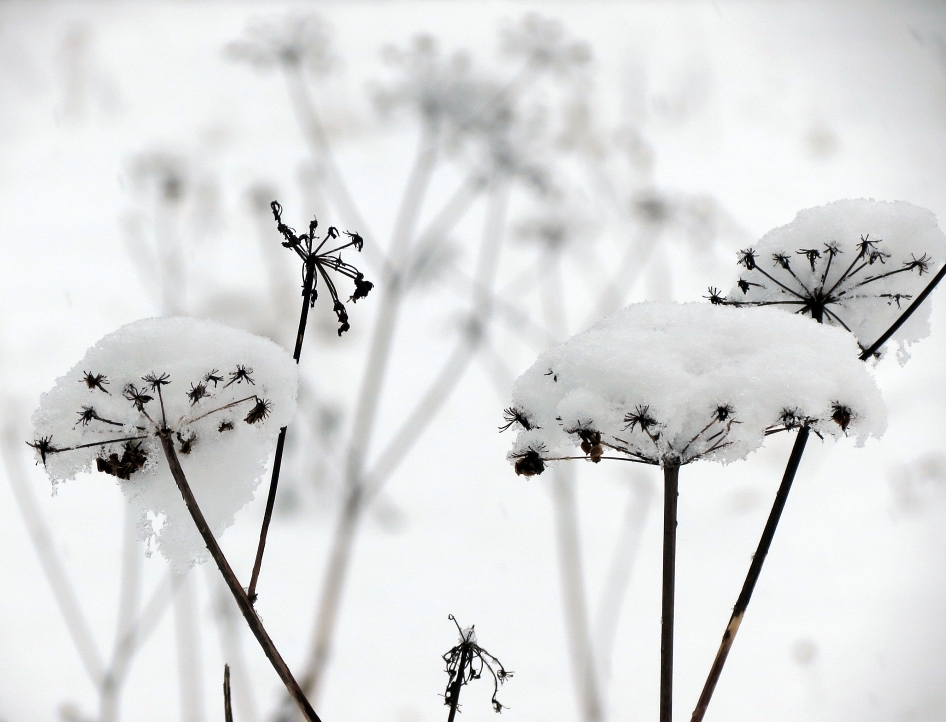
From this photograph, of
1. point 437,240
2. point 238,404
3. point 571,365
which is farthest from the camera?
point 437,240

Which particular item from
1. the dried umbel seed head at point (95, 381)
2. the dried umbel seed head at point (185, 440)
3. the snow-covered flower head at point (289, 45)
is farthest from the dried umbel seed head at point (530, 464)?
the snow-covered flower head at point (289, 45)

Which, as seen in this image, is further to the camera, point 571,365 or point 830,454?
point 830,454

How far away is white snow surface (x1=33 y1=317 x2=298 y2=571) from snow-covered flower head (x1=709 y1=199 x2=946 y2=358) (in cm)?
97

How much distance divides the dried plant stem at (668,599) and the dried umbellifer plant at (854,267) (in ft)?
1.52

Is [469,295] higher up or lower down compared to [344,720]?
higher up

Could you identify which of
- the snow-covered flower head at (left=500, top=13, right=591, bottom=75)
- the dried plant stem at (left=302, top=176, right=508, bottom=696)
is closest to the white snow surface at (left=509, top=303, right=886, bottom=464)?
the dried plant stem at (left=302, top=176, right=508, bottom=696)

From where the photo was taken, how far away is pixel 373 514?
598 cm

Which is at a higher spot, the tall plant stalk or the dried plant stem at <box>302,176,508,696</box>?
the dried plant stem at <box>302,176,508,696</box>

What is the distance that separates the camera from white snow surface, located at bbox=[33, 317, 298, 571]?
130 centimetres

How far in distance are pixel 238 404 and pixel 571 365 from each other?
652 mm

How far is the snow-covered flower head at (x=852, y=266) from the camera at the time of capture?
144 cm

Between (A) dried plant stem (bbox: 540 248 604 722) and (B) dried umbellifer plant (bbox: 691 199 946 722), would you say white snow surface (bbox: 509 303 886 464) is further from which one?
(A) dried plant stem (bbox: 540 248 604 722)

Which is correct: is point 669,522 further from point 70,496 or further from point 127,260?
point 127,260

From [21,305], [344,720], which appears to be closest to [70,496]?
[21,305]
